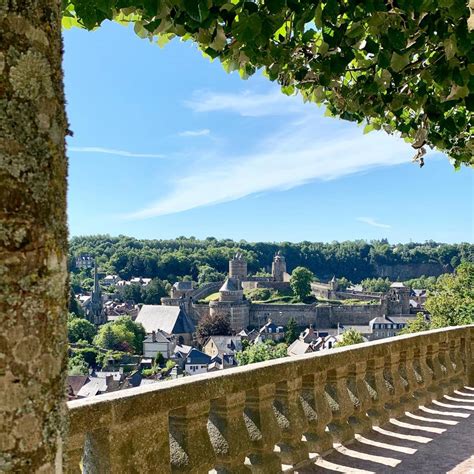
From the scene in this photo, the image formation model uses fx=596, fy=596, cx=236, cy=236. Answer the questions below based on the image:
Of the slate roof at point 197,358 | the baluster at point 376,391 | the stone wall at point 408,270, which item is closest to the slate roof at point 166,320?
the slate roof at point 197,358

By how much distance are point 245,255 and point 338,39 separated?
517ft

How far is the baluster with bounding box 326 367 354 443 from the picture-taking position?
499cm

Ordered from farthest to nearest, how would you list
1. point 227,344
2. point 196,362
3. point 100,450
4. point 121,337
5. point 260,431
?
point 121,337 → point 227,344 → point 196,362 → point 260,431 → point 100,450

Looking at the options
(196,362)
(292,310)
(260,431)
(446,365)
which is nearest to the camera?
(260,431)

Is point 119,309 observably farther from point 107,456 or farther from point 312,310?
point 107,456

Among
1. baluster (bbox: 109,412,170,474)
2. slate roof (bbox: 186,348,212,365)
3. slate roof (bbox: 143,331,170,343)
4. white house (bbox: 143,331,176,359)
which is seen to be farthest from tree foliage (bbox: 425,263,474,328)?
slate roof (bbox: 143,331,170,343)

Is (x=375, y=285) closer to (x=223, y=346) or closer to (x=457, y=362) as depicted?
(x=223, y=346)

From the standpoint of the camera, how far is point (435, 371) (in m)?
7.14

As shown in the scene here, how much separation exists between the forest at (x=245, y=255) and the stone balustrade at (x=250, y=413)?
135510 mm

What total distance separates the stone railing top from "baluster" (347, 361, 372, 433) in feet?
0.40

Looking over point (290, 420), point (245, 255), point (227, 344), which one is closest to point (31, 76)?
point (290, 420)

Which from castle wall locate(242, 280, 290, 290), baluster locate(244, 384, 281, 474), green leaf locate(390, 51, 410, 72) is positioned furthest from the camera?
castle wall locate(242, 280, 290, 290)

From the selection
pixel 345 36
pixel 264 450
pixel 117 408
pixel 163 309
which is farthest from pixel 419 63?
pixel 163 309

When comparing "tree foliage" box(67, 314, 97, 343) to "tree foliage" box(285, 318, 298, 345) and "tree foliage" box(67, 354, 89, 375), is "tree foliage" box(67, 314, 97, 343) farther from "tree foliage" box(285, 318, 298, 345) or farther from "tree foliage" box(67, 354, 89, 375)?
"tree foliage" box(285, 318, 298, 345)
